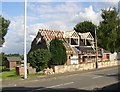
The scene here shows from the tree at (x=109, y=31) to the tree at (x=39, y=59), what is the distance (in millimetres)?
27761

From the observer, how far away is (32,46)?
59500 millimetres

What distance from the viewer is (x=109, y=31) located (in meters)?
68.8

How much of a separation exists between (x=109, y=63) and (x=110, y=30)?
17604mm

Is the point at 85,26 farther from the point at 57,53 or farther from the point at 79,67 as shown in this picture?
the point at 57,53

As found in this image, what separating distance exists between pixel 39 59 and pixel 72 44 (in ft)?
66.0

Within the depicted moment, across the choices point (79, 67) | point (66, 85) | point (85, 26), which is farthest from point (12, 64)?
point (85, 26)

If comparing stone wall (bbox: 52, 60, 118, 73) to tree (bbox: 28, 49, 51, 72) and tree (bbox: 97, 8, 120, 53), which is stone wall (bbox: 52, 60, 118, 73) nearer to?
tree (bbox: 28, 49, 51, 72)

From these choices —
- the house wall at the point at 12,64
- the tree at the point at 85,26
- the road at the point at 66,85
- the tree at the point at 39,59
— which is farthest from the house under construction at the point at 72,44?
the road at the point at 66,85

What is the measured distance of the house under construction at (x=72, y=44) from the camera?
53625 mm

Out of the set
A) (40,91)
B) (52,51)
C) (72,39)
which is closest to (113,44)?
(72,39)

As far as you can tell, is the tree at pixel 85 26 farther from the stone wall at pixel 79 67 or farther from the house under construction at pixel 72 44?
the stone wall at pixel 79 67

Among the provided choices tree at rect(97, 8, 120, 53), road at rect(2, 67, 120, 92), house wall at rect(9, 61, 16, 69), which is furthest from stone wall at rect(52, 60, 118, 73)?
house wall at rect(9, 61, 16, 69)

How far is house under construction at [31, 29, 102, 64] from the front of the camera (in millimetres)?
53625

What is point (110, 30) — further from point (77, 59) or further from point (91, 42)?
point (77, 59)
